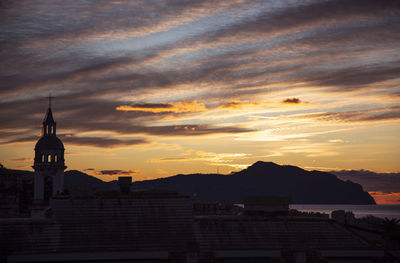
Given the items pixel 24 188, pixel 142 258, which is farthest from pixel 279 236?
pixel 24 188

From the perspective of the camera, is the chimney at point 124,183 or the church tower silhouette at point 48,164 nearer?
the chimney at point 124,183

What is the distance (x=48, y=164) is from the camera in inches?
5394

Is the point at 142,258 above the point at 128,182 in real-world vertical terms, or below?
below

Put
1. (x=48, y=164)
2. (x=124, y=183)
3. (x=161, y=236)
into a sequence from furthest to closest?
1. (x=48, y=164)
2. (x=124, y=183)
3. (x=161, y=236)

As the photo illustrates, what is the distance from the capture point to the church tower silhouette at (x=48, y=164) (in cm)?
13475

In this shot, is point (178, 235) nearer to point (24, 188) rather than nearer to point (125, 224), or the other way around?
point (125, 224)

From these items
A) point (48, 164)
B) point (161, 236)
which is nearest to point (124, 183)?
point (161, 236)

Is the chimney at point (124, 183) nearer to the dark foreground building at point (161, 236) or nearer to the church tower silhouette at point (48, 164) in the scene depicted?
the dark foreground building at point (161, 236)

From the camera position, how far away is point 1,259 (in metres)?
67.9

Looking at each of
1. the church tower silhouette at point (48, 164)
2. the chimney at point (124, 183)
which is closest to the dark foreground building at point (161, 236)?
the chimney at point (124, 183)

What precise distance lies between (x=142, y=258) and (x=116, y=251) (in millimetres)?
2998

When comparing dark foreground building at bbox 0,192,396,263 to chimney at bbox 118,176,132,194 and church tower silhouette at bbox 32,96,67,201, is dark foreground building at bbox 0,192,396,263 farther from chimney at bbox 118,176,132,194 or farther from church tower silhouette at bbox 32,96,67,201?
church tower silhouette at bbox 32,96,67,201

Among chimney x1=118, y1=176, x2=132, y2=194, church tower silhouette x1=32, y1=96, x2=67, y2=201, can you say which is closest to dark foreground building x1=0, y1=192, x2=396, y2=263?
chimney x1=118, y1=176, x2=132, y2=194

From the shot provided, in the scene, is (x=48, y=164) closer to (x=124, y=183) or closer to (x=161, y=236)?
(x=124, y=183)
